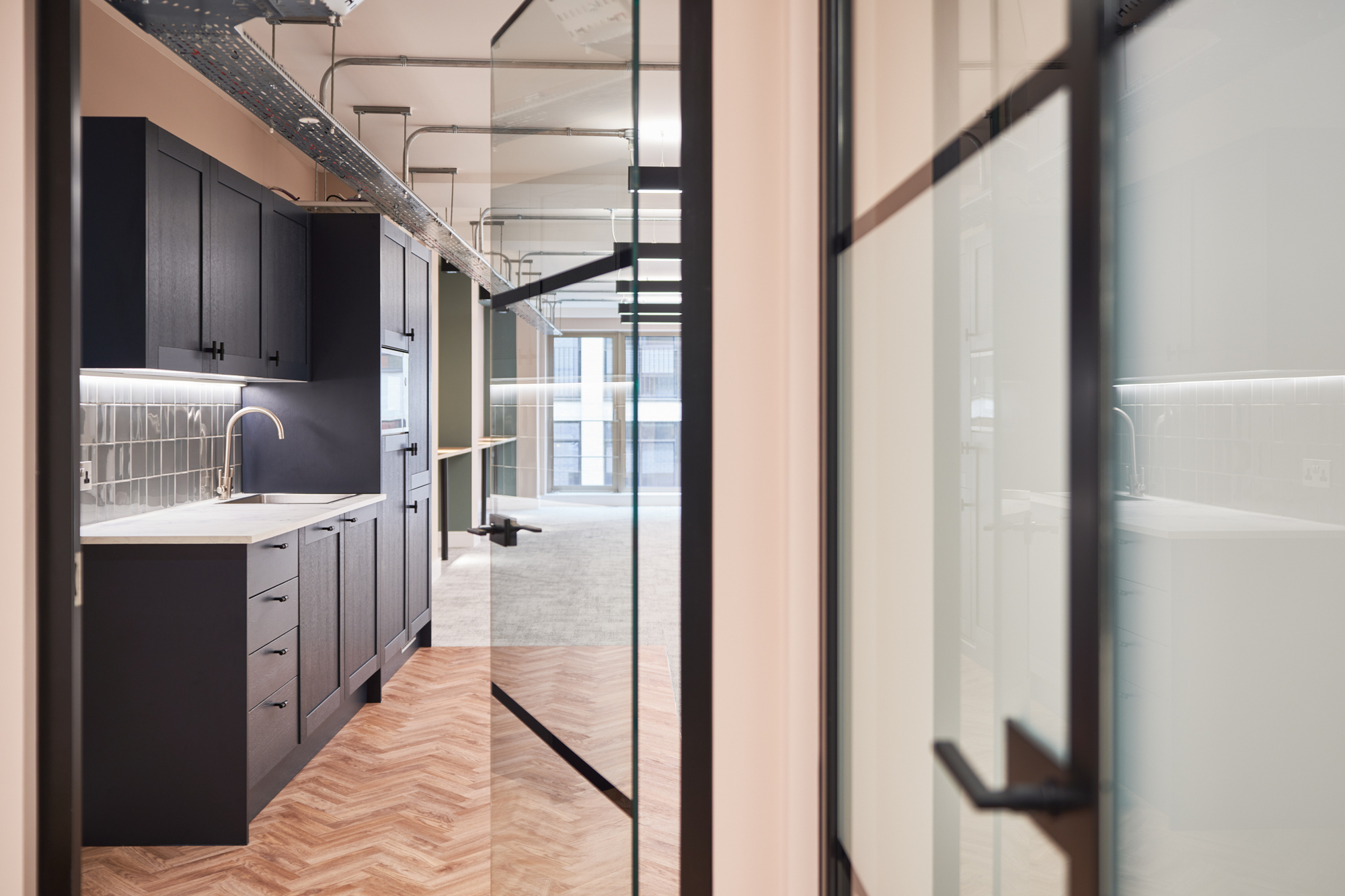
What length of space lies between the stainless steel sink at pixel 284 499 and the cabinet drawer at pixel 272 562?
2.52ft

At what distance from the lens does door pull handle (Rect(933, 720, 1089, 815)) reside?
1.80 feet

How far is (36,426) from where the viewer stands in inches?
64.6

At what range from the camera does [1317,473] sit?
33cm

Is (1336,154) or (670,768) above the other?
(1336,154)

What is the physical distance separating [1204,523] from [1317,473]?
3.1 inches

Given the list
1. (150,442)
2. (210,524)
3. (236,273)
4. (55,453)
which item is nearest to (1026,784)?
(55,453)

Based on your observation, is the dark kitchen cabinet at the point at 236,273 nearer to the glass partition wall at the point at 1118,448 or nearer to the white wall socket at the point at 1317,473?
the glass partition wall at the point at 1118,448

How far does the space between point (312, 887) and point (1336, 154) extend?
2721 millimetres

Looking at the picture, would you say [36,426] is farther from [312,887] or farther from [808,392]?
[808,392]

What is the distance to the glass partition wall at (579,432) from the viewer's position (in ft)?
4.70

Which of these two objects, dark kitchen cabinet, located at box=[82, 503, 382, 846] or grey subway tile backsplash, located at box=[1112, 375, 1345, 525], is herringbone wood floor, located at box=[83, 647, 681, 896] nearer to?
dark kitchen cabinet, located at box=[82, 503, 382, 846]

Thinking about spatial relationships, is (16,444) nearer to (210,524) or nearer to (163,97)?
(210,524)

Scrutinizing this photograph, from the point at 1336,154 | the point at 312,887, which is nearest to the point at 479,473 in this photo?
the point at 312,887

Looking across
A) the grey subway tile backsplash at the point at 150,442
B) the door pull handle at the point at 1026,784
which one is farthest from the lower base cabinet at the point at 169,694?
the door pull handle at the point at 1026,784
